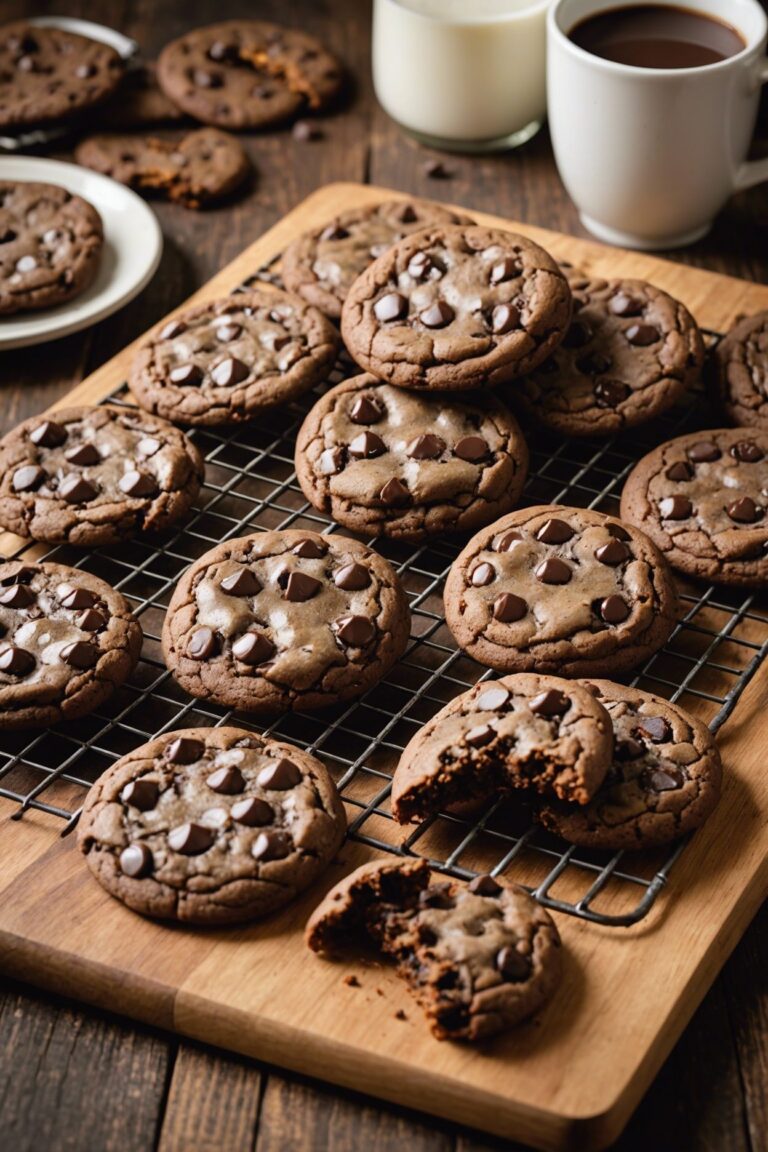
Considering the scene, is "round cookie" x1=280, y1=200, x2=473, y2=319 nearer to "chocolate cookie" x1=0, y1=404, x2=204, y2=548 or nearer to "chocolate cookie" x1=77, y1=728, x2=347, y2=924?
"chocolate cookie" x1=0, y1=404, x2=204, y2=548

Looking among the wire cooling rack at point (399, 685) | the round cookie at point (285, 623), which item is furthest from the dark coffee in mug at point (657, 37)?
the round cookie at point (285, 623)

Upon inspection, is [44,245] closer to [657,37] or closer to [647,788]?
[657,37]

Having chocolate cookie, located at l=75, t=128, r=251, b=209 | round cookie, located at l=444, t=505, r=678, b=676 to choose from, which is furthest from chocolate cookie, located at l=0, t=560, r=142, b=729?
chocolate cookie, located at l=75, t=128, r=251, b=209

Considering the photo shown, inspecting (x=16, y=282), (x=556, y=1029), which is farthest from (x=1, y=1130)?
(x=16, y=282)

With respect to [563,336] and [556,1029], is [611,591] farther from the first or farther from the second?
[556,1029]

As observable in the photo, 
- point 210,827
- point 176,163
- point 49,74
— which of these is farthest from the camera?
point 49,74

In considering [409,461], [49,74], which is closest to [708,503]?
[409,461]
